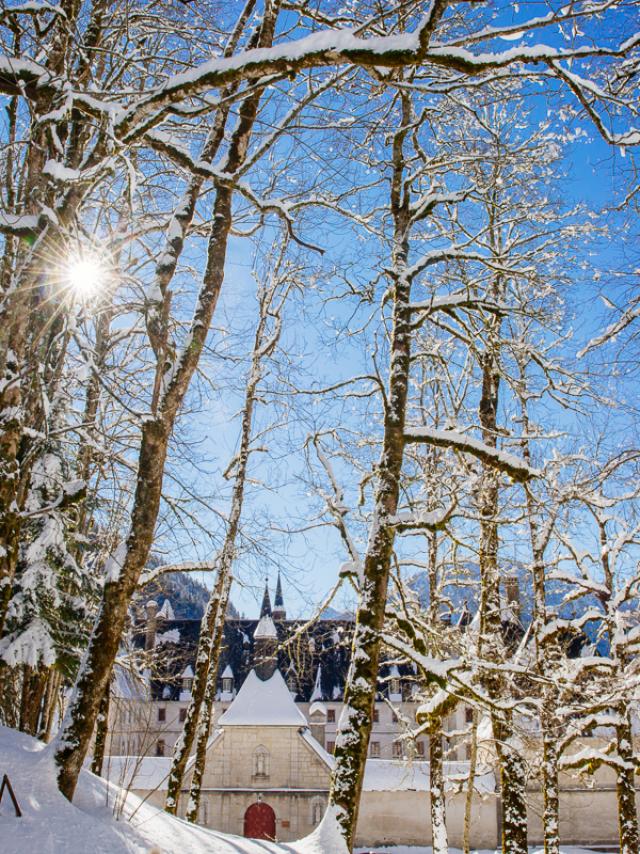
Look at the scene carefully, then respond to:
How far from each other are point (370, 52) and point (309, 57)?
368 millimetres

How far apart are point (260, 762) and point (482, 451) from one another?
30434 mm

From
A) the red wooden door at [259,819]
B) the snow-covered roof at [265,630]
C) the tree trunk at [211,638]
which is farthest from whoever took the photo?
the snow-covered roof at [265,630]

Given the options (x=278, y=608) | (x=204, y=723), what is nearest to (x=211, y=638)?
(x=204, y=723)

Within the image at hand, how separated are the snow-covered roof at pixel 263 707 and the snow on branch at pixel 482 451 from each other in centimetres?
2943

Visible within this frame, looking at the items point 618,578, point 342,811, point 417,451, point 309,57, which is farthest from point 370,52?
point 618,578

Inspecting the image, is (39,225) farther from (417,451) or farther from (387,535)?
(417,451)

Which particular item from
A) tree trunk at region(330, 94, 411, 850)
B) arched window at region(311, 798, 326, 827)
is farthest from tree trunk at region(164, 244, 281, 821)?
arched window at region(311, 798, 326, 827)

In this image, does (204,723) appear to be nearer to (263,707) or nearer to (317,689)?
(263,707)

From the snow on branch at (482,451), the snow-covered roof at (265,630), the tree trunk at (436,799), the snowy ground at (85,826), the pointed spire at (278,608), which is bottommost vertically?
the tree trunk at (436,799)

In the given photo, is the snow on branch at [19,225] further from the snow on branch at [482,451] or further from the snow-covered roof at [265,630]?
the snow-covered roof at [265,630]

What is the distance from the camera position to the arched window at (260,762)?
3173 cm

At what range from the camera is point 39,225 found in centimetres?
466

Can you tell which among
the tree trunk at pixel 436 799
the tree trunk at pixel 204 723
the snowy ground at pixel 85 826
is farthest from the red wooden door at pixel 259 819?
the snowy ground at pixel 85 826

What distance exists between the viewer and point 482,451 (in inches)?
279
